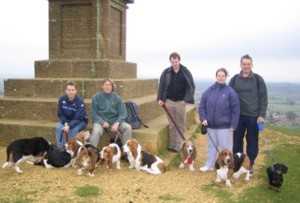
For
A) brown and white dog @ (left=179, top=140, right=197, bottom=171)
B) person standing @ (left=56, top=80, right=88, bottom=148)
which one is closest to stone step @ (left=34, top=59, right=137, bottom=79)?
person standing @ (left=56, top=80, right=88, bottom=148)

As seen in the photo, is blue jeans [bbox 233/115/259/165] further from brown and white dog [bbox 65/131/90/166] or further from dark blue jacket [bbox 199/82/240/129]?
brown and white dog [bbox 65/131/90/166]

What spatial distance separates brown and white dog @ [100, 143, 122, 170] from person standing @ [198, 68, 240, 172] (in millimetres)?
1828

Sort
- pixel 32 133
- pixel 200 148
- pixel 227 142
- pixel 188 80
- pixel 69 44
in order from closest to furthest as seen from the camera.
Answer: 1. pixel 227 142
2. pixel 188 80
3. pixel 32 133
4. pixel 200 148
5. pixel 69 44

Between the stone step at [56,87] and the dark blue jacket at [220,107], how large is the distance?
2982 mm

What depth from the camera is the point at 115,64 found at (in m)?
10.3

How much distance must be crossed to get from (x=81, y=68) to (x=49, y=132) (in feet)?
7.85

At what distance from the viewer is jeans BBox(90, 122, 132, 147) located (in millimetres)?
7562

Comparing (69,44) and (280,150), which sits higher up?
(69,44)

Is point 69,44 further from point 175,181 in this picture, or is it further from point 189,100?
point 175,181

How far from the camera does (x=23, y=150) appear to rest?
692 centimetres

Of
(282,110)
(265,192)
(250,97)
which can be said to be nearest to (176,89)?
(250,97)

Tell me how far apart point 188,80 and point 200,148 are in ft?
8.77

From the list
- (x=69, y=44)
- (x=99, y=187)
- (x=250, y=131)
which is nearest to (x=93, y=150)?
(x=99, y=187)

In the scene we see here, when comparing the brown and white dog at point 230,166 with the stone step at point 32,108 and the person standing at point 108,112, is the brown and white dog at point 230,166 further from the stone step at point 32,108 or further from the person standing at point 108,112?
the stone step at point 32,108
